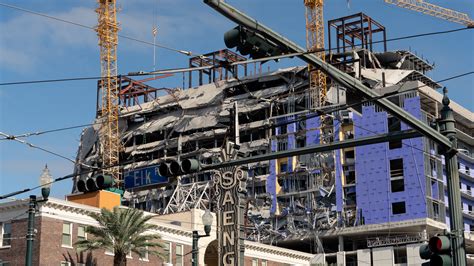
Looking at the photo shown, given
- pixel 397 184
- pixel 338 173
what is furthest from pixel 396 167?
pixel 338 173

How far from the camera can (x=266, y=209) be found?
13125cm

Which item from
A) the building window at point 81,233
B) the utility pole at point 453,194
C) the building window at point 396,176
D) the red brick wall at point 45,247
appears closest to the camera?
the utility pole at point 453,194

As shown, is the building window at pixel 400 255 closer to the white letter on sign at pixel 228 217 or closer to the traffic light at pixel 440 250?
the white letter on sign at pixel 228 217

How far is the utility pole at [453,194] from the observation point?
1917 cm

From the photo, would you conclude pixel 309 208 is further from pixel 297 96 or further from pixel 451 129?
pixel 451 129

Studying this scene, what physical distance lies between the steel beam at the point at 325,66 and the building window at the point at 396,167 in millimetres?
101003

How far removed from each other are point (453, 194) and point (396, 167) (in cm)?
10162

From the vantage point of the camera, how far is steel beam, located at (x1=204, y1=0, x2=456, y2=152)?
16.4 meters

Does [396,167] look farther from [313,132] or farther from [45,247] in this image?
[45,247]

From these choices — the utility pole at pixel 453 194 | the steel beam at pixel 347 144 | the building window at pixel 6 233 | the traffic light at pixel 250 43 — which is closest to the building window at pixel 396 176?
the building window at pixel 6 233

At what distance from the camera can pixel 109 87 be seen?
146875 millimetres

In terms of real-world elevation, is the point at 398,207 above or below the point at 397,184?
below

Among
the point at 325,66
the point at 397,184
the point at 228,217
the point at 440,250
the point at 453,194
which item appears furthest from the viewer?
the point at 397,184

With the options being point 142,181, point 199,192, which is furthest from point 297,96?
point 142,181
